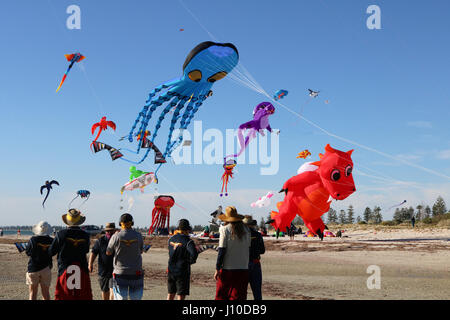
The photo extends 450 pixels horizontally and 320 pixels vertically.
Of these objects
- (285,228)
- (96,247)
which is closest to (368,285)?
(96,247)

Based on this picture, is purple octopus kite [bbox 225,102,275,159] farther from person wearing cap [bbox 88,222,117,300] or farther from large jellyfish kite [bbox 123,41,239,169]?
person wearing cap [bbox 88,222,117,300]

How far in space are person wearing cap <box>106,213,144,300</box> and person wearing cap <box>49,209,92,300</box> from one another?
493mm

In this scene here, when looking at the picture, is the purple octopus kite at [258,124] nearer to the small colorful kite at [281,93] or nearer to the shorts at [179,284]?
the small colorful kite at [281,93]

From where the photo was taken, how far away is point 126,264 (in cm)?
634

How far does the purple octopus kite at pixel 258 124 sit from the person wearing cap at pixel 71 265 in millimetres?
20539

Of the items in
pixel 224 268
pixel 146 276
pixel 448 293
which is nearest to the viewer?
pixel 224 268

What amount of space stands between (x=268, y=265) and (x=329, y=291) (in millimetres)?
7633

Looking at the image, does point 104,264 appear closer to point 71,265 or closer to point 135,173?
point 71,265

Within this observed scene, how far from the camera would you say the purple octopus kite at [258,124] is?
26703mm

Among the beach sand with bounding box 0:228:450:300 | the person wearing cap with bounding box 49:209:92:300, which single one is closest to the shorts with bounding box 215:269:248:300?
the person wearing cap with bounding box 49:209:92:300

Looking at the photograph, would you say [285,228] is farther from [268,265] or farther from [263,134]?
[268,265]

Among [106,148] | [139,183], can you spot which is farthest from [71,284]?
[139,183]

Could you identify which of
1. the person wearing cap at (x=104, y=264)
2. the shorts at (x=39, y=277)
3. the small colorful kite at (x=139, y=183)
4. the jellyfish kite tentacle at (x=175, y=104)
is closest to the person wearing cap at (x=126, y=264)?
the person wearing cap at (x=104, y=264)

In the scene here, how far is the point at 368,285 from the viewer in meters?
12.3
